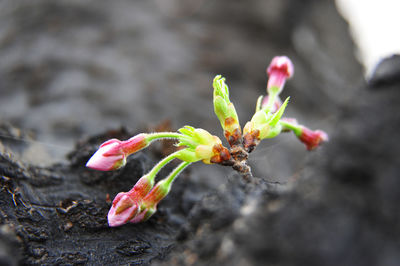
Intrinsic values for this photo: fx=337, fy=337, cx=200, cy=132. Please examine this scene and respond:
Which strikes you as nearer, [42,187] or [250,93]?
[42,187]

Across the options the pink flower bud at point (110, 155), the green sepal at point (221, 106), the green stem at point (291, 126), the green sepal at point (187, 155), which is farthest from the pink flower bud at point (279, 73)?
the pink flower bud at point (110, 155)

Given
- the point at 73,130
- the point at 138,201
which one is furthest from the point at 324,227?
the point at 73,130

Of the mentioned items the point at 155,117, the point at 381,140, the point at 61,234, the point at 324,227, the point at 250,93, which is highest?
the point at 250,93

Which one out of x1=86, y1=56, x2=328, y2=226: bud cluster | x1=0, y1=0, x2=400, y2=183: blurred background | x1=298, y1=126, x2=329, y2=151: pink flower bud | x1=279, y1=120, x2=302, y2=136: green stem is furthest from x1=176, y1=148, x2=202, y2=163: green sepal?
x1=0, y1=0, x2=400, y2=183: blurred background

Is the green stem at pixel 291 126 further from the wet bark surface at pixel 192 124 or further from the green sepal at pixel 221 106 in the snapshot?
the green sepal at pixel 221 106

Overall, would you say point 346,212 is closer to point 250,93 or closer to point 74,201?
point 74,201

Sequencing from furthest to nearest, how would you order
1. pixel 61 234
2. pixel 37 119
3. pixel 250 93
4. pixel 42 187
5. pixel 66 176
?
pixel 250 93 → pixel 37 119 → pixel 66 176 → pixel 42 187 → pixel 61 234

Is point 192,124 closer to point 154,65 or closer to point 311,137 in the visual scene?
point 154,65
